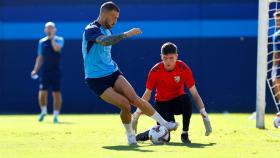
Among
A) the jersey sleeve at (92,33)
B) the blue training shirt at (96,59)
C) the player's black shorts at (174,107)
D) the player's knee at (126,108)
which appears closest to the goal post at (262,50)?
the player's black shorts at (174,107)

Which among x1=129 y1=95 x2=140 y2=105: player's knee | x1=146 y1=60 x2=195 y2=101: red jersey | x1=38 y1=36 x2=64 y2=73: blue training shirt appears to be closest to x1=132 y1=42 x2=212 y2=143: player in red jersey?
x1=146 y1=60 x2=195 y2=101: red jersey

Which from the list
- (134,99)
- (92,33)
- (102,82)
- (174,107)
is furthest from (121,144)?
(92,33)

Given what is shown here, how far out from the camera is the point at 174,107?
11.3 meters

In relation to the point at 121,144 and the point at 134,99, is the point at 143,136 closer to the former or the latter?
the point at 121,144

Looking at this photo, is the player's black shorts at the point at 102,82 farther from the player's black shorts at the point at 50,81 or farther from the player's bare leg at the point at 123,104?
the player's black shorts at the point at 50,81

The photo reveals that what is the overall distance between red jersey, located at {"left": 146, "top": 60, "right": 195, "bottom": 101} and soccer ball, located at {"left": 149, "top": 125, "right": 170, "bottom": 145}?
0.89 metres

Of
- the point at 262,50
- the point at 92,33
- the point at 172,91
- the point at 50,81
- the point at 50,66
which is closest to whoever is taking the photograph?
the point at 92,33

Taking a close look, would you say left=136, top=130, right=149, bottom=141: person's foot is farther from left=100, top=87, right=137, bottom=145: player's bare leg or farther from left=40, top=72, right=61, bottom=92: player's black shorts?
left=40, top=72, right=61, bottom=92: player's black shorts

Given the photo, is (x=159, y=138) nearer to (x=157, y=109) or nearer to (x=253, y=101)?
(x=157, y=109)

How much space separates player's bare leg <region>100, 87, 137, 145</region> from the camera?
10367mm

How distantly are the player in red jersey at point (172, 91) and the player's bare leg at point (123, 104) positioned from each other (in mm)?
452

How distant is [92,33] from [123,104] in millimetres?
1064

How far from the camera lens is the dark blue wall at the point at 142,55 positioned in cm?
2214

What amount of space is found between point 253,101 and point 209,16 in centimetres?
281
